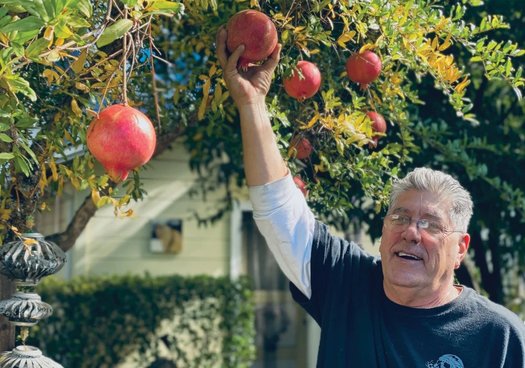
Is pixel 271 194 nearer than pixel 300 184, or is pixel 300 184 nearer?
pixel 271 194

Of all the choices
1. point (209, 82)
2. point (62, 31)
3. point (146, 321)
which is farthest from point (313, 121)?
point (146, 321)

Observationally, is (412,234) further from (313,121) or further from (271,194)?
(313,121)

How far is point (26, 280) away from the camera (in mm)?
2730

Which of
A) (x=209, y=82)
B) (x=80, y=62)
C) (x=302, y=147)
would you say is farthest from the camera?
(x=302, y=147)

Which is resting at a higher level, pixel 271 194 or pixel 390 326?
pixel 271 194

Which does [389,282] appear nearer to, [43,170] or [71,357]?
[43,170]

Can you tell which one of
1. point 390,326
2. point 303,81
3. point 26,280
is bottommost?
point 390,326

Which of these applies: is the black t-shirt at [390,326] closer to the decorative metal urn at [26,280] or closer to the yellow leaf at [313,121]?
the yellow leaf at [313,121]

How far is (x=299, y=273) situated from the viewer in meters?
2.79

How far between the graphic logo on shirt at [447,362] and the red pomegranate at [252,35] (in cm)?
109

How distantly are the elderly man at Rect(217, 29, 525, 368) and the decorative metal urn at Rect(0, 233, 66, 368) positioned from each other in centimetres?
69

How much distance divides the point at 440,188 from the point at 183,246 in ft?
18.0

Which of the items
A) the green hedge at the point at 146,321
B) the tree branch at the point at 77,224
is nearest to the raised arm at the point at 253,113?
the tree branch at the point at 77,224

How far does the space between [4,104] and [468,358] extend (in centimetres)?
159
